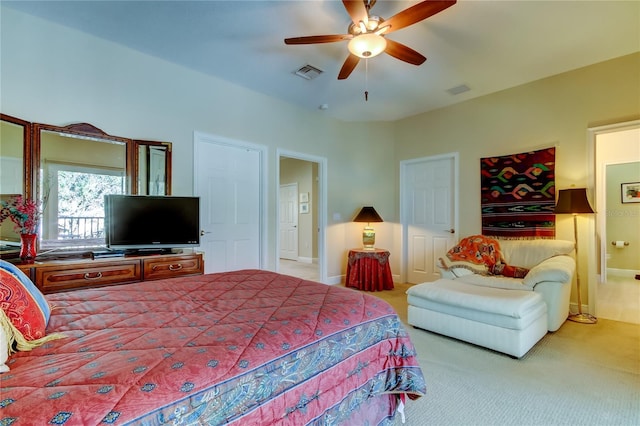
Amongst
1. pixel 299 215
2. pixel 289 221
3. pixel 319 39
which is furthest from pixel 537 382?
pixel 289 221

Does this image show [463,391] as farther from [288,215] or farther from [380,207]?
[288,215]

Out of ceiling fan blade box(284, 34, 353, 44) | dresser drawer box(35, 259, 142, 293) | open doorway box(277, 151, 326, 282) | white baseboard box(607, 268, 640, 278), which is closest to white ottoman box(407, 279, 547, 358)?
ceiling fan blade box(284, 34, 353, 44)

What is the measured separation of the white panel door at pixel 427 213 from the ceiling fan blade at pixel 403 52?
2.35m

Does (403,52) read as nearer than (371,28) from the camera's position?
No

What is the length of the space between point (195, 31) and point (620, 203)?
6.84 meters

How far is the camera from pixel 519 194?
3.78 m

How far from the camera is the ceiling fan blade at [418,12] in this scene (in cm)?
185

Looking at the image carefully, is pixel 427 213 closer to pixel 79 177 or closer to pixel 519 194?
pixel 519 194

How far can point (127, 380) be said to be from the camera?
0.77 m

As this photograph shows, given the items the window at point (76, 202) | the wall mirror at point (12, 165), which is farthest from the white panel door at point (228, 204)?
the wall mirror at point (12, 165)

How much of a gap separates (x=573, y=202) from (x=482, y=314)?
1.76m

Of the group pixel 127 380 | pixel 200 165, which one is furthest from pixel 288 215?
pixel 127 380

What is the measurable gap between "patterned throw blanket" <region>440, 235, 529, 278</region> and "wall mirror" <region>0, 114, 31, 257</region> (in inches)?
160

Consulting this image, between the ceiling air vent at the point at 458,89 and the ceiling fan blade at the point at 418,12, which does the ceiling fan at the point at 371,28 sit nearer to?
the ceiling fan blade at the point at 418,12
